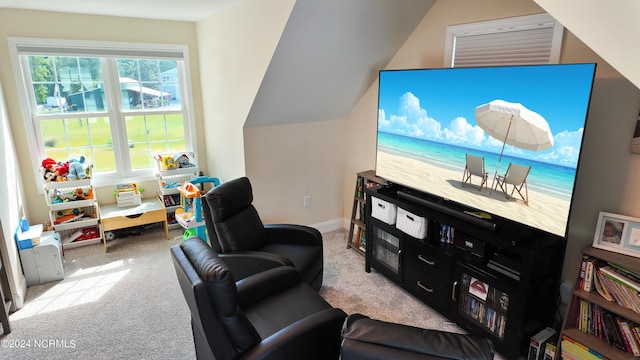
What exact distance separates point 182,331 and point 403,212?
178cm

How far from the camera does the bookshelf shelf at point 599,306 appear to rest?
5.93 ft

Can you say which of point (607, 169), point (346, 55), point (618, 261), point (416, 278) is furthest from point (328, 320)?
point (346, 55)

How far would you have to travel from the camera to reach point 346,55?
312cm

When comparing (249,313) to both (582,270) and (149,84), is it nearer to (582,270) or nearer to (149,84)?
(582,270)

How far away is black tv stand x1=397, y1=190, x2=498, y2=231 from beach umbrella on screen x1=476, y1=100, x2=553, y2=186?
0.34 metres

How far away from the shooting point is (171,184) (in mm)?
4141

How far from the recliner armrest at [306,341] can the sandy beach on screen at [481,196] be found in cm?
117

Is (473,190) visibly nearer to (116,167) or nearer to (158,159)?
(158,159)

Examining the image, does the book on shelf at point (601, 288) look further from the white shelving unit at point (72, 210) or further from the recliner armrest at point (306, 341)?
the white shelving unit at point (72, 210)

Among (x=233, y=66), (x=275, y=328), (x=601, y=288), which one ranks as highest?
(x=233, y=66)

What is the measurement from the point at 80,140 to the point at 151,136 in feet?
2.29

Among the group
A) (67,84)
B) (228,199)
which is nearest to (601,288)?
(228,199)

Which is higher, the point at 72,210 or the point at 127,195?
the point at 127,195

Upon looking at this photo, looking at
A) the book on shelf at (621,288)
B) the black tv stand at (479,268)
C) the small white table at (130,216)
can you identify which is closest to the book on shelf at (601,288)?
the book on shelf at (621,288)
